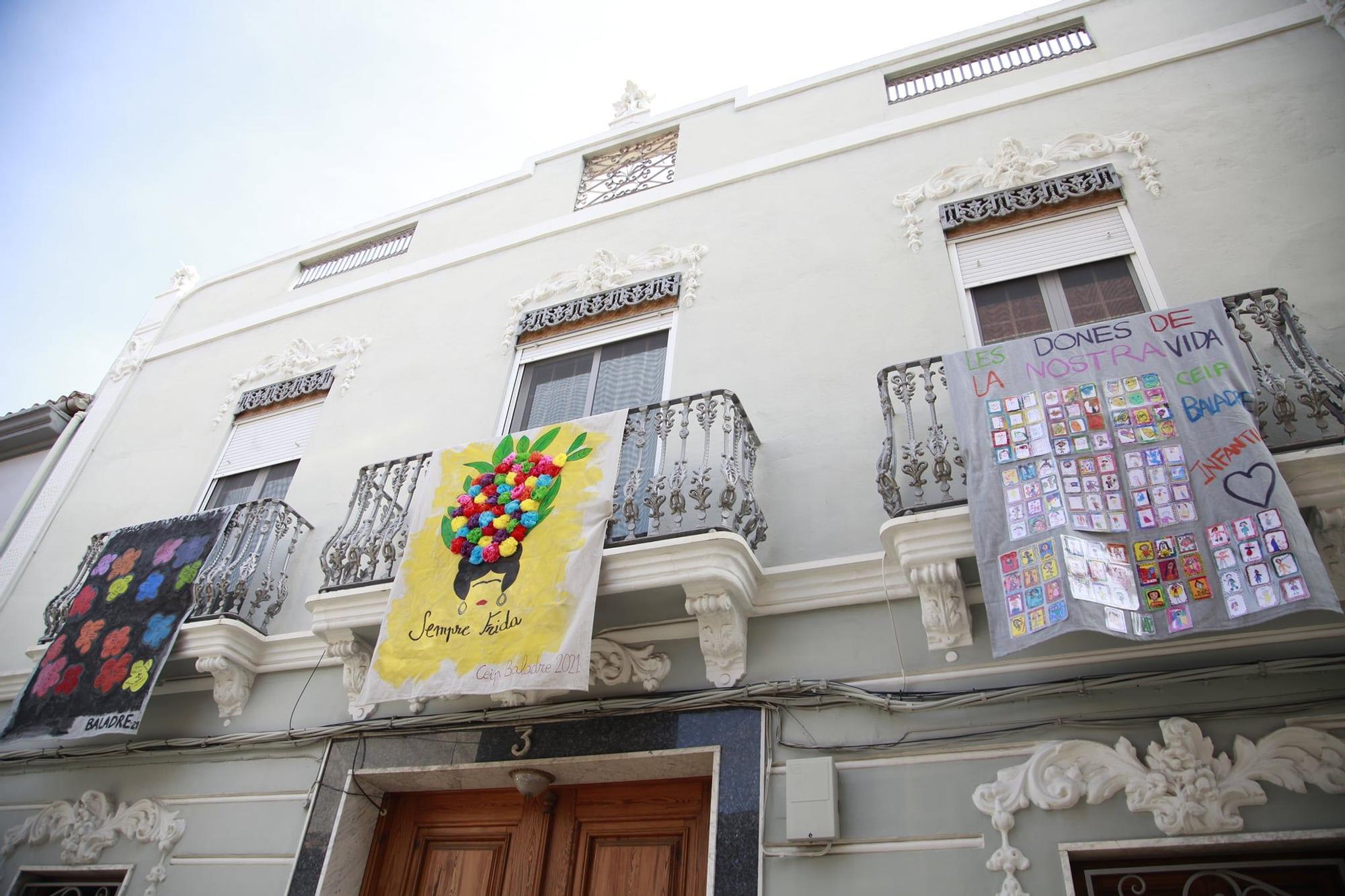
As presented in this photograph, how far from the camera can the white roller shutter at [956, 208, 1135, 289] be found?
5539mm

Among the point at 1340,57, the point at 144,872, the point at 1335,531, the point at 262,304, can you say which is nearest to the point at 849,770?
the point at 1335,531

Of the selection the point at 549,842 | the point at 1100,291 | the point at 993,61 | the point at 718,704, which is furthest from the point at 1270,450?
the point at 993,61

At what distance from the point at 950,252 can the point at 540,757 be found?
4.11 m

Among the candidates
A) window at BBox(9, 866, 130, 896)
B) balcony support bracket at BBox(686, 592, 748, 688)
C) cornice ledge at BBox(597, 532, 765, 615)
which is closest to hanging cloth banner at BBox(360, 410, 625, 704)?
cornice ledge at BBox(597, 532, 765, 615)

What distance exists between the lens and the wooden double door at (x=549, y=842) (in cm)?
457

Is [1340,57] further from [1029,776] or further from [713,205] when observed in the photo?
[1029,776]

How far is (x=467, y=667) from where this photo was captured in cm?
468

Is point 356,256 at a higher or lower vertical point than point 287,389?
higher

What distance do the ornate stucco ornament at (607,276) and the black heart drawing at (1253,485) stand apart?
Result: 376 centimetres

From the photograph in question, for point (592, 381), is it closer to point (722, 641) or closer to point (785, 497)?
point (785, 497)

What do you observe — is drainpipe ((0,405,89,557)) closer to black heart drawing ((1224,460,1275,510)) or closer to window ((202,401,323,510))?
window ((202,401,323,510))

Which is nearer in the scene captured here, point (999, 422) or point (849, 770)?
point (849, 770)

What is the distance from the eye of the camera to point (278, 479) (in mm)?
7473

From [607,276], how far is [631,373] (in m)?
1.03
